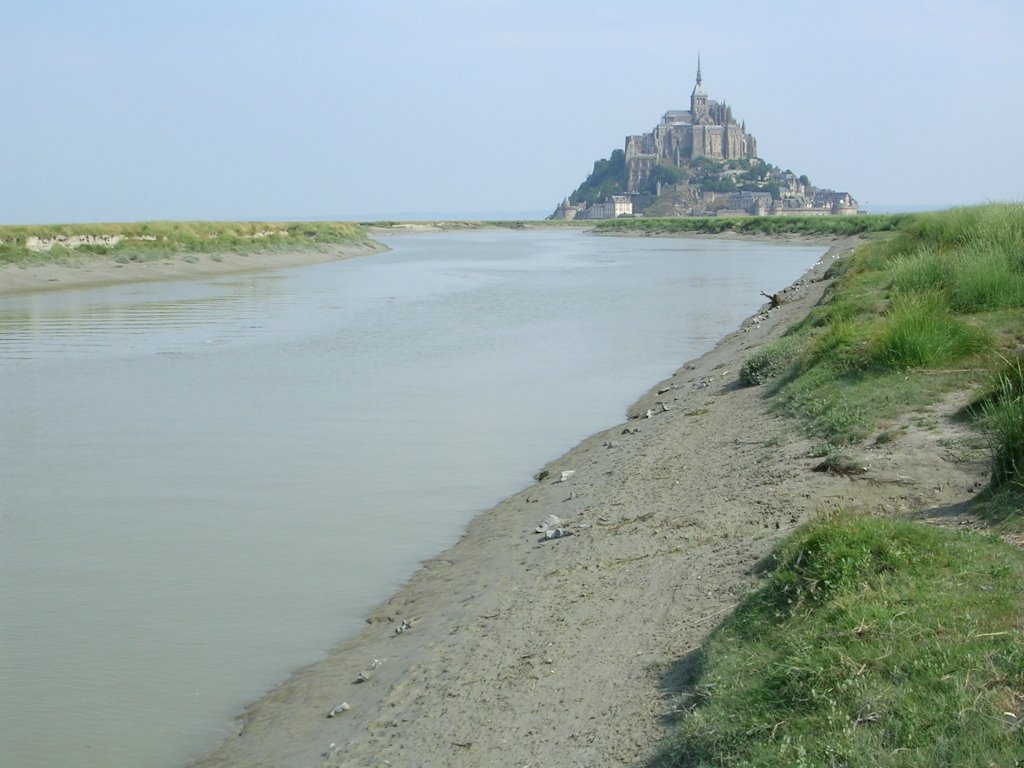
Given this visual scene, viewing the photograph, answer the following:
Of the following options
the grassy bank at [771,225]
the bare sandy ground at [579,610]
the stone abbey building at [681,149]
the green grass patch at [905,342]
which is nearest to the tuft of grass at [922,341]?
the green grass patch at [905,342]

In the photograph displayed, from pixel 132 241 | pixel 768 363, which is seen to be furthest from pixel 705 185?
pixel 768 363

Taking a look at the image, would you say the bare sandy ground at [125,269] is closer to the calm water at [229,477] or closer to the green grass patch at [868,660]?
the calm water at [229,477]

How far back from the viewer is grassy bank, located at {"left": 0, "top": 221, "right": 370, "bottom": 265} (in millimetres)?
41281

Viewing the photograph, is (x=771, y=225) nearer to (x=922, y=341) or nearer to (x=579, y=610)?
(x=922, y=341)

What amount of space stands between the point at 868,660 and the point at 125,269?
41.5 metres

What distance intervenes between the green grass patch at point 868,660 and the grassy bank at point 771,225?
64337mm

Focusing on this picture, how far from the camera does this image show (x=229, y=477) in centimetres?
981

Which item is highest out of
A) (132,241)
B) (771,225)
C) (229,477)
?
(771,225)

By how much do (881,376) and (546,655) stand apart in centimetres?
494

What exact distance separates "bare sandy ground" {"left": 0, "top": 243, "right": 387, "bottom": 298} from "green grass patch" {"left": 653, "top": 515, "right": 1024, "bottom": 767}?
32633mm

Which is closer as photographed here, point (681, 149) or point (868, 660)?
point (868, 660)

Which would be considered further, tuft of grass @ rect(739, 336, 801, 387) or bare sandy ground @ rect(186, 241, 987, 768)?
tuft of grass @ rect(739, 336, 801, 387)

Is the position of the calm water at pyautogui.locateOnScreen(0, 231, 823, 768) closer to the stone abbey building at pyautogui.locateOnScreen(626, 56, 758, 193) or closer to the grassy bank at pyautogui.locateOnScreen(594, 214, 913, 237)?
the grassy bank at pyautogui.locateOnScreen(594, 214, 913, 237)

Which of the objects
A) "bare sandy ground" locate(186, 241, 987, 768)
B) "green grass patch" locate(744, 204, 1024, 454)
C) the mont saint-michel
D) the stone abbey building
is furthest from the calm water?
the stone abbey building
